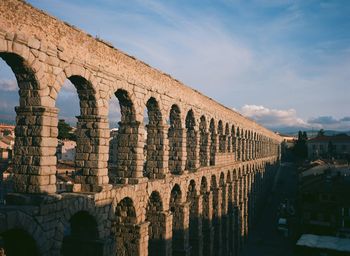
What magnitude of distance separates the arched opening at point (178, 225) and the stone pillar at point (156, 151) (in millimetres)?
2381

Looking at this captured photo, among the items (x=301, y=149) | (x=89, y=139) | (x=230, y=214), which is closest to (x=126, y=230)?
(x=89, y=139)

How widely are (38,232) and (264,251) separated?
3540cm

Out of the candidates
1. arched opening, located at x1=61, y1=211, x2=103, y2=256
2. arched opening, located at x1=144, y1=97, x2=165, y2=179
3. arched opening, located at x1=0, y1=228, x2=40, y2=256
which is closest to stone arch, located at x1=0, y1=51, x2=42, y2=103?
arched opening, located at x1=0, y1=228, x2=40, y2=256

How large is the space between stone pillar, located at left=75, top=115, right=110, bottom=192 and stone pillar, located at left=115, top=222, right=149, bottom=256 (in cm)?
342

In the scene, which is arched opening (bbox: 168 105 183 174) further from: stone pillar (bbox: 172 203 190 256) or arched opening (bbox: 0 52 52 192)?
arched opening (bbox: 0 52 52 192)

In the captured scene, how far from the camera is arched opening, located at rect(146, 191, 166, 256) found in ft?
60.4

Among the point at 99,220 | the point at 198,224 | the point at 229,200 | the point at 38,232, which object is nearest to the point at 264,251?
the point at 229,200

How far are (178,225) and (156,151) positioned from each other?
510cm

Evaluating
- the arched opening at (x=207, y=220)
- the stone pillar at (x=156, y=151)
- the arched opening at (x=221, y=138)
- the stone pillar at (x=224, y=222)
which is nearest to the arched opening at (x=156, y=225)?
the stone pillar at (x=156, y=151)

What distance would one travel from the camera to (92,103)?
1334 cm

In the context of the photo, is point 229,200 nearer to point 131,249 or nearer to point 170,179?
point 170,179

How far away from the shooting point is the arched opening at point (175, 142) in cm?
2183

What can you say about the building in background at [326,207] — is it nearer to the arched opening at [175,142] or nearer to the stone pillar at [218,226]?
the stone pillar at [218,226]

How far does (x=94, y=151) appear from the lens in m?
13.4
